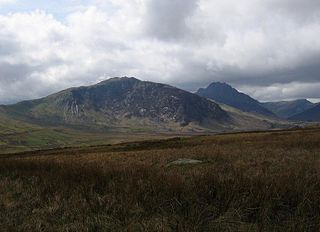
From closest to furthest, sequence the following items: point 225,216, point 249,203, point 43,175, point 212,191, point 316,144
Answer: point 225,216 → point 249,203 → point 212,191 → point 43,175 → point 316,144

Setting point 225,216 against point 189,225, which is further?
point 225,216

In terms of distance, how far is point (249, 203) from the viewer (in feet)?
26.8

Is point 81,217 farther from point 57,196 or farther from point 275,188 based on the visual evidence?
point 275,188

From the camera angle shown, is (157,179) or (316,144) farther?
(316,144)

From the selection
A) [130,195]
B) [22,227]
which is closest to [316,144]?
[130,195]

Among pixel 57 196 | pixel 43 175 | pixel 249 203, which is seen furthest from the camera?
A: pixel 43 175

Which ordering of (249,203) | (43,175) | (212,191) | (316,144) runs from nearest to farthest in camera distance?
1. (249,203)
2. (212,191)
3. (43,175)
4. (316,144)

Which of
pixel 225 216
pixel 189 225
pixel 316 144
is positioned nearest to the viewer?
pixel 189 225

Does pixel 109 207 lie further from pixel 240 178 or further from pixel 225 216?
pixel 240 178

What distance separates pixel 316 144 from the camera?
32.6 meters

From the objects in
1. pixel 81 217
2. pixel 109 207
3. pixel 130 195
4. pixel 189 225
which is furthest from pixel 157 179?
pixel 189 225

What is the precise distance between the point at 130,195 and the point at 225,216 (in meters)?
2.56

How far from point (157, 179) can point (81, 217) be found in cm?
277

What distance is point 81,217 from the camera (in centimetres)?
818
